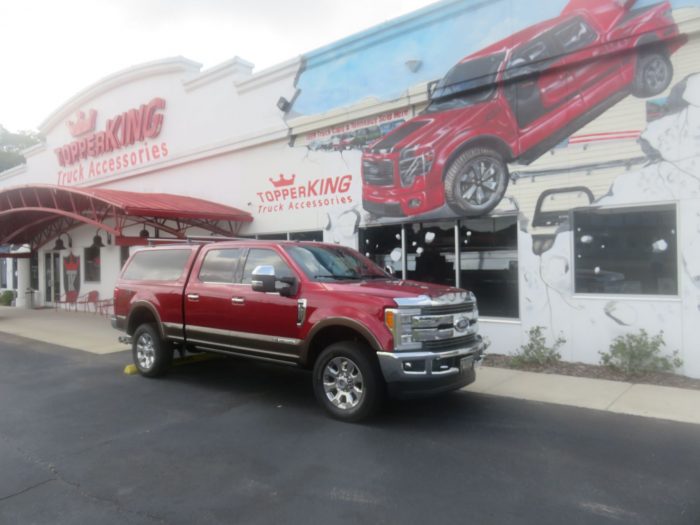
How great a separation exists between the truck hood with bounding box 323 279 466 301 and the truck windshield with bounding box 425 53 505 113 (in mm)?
5010

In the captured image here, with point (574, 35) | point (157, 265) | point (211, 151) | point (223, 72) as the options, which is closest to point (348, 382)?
point (157, 265)

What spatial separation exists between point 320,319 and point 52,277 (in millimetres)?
19098

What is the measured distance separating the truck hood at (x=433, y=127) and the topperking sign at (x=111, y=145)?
28.2ft

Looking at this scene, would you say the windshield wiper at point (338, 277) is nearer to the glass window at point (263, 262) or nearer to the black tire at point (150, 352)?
the glass window at point (263, 262)

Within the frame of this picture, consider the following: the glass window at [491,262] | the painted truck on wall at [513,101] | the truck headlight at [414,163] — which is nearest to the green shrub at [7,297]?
the painted truck on wall at [513,101]

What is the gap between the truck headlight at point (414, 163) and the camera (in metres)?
10.5

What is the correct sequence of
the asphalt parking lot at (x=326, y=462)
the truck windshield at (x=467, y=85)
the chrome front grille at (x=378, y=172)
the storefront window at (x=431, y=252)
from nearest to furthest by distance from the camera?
the asphalt parking lot at (x=326, y=462), the truck windshield at (x=467, y=85), the storefront window at (x=431, y=252), the chrome front grille at (x=378, y=172)

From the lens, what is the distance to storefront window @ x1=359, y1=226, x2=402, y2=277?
36.3 feet

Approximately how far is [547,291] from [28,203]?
604 inches

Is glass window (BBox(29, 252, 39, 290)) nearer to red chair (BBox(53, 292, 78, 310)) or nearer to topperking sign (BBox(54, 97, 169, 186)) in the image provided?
red chair (BBox(53, 292, 78, 310))

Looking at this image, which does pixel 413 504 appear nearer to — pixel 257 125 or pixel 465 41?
pixel 465 41

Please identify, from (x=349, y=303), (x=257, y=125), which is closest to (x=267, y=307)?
(x=349, y=303)

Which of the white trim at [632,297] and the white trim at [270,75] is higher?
the white trim at [270,75]

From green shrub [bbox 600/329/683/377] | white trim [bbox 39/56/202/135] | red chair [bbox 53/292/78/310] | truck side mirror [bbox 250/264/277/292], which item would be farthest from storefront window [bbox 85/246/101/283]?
green shrub [bbox 600/329/683/377]
